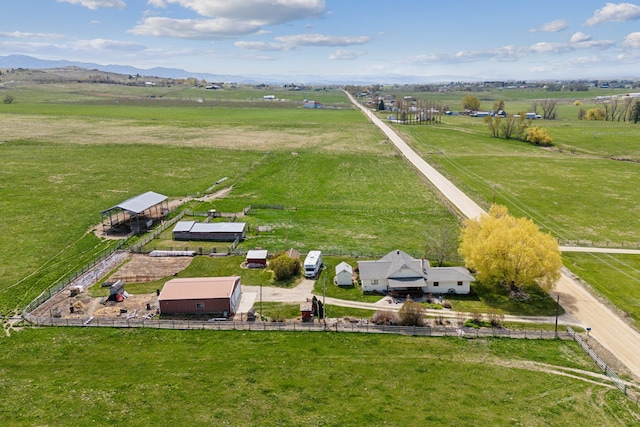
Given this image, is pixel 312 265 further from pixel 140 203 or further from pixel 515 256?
pixel 140 203

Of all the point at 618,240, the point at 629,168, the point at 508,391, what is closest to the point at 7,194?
the point at 508,391

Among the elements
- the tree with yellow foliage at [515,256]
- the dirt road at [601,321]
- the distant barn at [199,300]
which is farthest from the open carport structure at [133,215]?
the dirt road at [601,321]

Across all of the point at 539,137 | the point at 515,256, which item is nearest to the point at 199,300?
the point at 515,256

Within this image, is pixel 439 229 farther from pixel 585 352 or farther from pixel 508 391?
pixel 508 391

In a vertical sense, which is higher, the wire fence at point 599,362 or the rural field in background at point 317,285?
the rural field in background at point 317,285

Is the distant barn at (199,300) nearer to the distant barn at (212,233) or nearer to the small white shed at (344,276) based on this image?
the small white shed at (344,276)

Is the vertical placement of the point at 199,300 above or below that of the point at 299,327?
above
